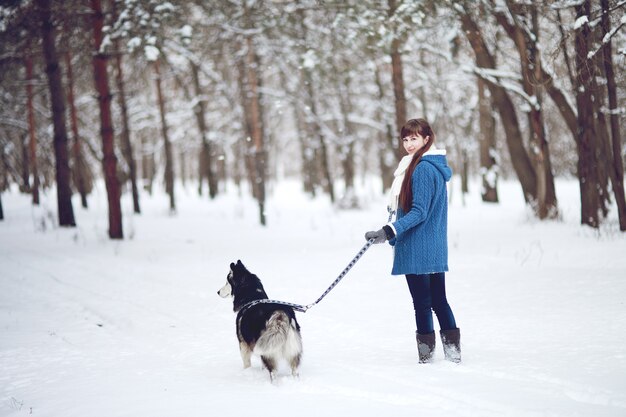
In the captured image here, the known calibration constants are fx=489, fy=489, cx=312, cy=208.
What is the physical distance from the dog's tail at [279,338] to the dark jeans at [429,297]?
3.65ft

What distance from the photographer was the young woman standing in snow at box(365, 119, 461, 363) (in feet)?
13.5

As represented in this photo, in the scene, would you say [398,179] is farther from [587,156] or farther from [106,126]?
[106,126]

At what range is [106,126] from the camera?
1270 centimetres

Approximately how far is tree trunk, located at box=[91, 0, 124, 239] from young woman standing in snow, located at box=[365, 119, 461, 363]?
1015 cm

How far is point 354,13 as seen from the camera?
1025 cm

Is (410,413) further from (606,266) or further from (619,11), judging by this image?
(619,11)

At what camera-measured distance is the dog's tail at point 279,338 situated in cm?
411

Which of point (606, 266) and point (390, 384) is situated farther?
point (606, 266)

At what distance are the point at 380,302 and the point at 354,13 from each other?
6221 millimetres

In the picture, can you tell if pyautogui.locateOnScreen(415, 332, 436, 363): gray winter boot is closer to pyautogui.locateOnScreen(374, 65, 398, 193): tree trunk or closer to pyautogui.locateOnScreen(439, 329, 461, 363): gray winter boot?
pyautogui.locateOnScreen(439, 329, 461, 363): gray winter boot

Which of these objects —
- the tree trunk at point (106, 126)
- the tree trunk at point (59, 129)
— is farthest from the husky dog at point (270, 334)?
the tree trunk at point (59, 129)

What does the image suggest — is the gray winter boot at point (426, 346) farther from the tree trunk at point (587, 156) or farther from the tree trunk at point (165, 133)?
the tree trunk at point (165, 133)

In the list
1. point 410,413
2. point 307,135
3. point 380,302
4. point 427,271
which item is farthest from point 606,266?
point 307,135

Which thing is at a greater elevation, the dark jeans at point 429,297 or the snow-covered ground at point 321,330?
the dark jeans at point 429,297
